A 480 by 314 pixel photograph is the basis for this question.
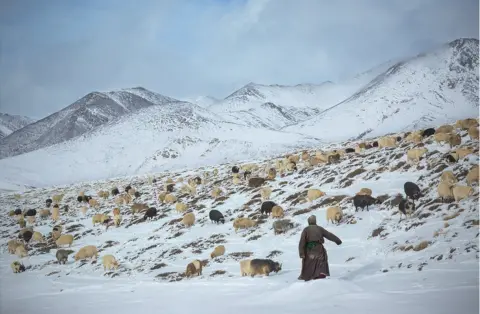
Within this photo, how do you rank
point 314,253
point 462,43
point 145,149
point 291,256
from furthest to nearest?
1. point 462,43
2. point 145,149
3. point 291,256
4. point 314,253

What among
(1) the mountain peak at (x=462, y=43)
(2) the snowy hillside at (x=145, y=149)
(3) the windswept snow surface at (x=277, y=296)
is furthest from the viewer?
(1) the mountain peak at (x=462, y=43)

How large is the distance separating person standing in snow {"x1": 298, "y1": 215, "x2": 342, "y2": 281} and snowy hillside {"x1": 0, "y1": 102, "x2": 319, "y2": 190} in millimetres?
64835

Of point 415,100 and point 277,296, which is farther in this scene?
point 415,100

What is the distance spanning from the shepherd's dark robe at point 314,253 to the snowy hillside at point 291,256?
2.55ft

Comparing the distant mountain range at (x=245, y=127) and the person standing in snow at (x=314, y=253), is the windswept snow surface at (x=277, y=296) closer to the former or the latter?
the person standing in snow at (x=314, y=253)

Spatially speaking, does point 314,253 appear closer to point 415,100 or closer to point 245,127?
point 245,127

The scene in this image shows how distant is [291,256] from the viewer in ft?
46.0

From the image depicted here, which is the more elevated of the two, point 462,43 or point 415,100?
point 462,43

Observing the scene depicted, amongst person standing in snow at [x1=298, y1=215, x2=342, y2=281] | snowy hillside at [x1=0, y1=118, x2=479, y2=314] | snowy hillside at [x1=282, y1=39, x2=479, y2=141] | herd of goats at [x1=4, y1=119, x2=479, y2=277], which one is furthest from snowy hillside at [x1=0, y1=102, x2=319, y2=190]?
person standing in snow at [x1=298, y1=215, x2=342, y2=281]

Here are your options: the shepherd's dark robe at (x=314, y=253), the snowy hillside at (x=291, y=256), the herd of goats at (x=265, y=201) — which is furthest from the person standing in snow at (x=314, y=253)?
the herd of goats at (x=265, y=201)

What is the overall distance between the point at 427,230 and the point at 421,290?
204 inches

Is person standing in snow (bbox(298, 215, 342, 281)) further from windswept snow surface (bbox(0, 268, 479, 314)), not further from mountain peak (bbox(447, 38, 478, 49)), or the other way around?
mountain peak (bbox(447, 38, 478, 49))

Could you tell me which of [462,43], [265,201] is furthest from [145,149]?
[462,43]

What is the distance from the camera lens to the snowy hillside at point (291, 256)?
7.69m
